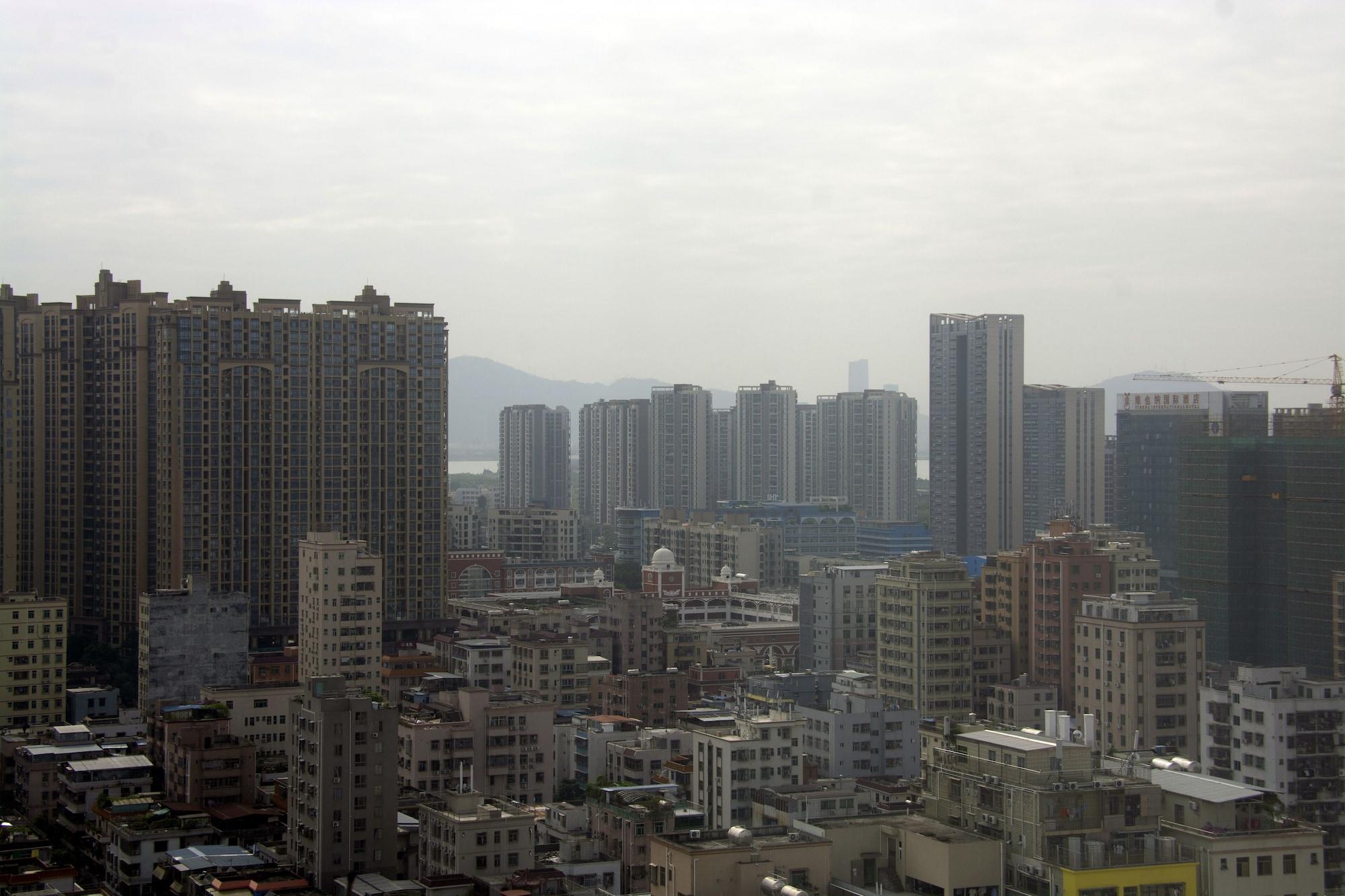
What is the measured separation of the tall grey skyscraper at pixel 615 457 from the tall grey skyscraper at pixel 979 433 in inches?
405

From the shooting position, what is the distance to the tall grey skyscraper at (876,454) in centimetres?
4038

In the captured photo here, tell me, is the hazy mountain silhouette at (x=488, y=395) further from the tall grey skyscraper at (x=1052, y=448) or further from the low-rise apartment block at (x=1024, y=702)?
the low-rise apartment block at (x=1024, y=702)

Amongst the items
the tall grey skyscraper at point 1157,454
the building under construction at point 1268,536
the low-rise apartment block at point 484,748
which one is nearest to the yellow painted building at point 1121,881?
the low-rise apartment block at point 484,748

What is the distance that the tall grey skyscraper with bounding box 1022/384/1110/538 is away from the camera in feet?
103

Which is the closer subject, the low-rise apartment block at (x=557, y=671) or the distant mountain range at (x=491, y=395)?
the low-rise apartment block at (x=557, y=671)

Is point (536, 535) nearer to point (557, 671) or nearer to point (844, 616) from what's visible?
point (844, 616)

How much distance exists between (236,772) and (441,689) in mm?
2367

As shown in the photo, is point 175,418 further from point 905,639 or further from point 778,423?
point 778,423

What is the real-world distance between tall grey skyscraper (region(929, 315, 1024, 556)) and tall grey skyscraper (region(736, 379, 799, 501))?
9307mm

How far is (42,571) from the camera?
2169 centimetres

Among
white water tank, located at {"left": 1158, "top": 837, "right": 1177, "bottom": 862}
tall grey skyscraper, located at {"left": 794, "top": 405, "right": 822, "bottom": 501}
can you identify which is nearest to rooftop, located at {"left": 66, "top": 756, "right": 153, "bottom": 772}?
white water tank, located at {"left": 1158, "top": 837, "right": 1177, "bottom": 862}

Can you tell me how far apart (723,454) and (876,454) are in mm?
3875

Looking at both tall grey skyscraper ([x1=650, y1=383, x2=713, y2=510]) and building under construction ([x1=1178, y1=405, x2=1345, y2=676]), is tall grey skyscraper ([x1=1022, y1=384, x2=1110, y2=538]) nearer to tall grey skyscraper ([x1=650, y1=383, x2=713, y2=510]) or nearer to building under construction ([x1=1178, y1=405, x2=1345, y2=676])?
tall grey skyscraper ([x1=650, y1=383, x2=713, y2=510])

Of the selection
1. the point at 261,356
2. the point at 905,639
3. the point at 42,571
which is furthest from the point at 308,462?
the point at 905,639
